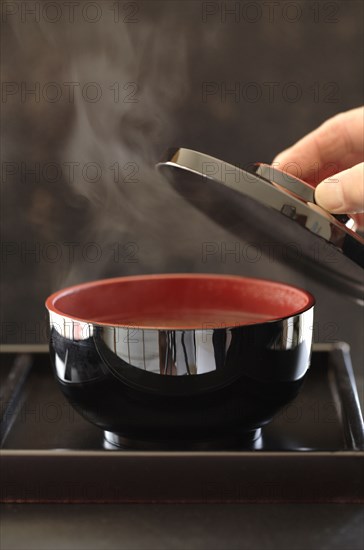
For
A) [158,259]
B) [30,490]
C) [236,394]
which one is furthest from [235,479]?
[158,259]

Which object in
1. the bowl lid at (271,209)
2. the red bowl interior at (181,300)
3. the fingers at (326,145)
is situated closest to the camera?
the bowl lid at (271,209)

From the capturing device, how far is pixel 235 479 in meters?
0.59

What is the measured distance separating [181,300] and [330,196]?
29cm

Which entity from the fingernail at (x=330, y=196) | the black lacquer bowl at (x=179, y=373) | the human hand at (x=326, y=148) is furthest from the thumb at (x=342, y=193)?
the human hand at (x=326, y=148)

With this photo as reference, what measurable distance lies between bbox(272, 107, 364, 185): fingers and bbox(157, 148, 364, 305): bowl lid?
0.15 m

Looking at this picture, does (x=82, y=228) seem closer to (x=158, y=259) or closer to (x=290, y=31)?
(x=158, y=259)

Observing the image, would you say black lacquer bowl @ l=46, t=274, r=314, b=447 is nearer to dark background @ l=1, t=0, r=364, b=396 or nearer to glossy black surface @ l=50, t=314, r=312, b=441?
glossy black surface @ l=50, t=314, r=312, b=441

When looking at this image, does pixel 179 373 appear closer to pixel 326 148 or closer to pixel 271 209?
pixel 271 209

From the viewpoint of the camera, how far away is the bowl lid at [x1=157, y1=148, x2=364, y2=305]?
54 centimetres

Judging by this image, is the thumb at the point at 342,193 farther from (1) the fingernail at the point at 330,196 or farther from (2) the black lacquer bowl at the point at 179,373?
(2) the black lacquer bowl at the point at 179,373

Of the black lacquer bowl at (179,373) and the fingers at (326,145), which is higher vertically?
the fingers at (326,145)

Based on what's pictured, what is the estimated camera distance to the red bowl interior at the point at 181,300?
76cm

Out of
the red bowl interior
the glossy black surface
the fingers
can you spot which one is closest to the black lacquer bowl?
the glossy black surface

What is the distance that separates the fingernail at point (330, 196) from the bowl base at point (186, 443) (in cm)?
23
